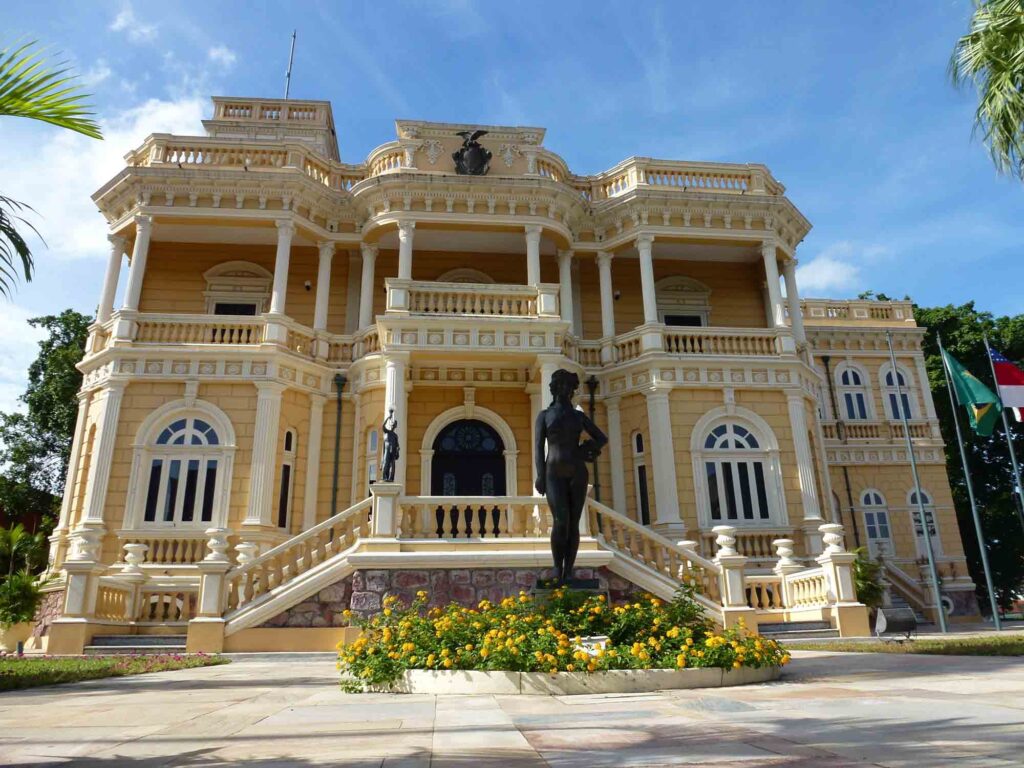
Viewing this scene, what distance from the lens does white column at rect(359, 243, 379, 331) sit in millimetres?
17922

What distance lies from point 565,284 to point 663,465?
18.3 feet

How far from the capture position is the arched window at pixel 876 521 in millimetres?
22938

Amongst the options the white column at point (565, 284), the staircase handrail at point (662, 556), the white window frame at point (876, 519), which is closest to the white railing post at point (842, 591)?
the staircase handrail at point (662, 556)

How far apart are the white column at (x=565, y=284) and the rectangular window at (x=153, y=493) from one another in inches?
407

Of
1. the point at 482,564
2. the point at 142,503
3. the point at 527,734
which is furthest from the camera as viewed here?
the point at 142,503

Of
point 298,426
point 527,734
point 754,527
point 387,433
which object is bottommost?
point 527,734

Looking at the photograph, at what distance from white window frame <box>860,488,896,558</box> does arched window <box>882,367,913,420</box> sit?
3.19 metres

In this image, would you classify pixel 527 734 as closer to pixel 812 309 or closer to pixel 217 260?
pixel 217 260

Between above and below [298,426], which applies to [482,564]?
below

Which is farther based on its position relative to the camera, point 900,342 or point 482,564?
point 900,342

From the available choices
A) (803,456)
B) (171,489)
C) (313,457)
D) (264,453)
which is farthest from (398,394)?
(803,456)

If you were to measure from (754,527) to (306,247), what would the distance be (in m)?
14.0

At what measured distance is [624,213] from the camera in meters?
19.1

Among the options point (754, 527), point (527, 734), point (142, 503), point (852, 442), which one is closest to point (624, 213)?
point (754, 527)
